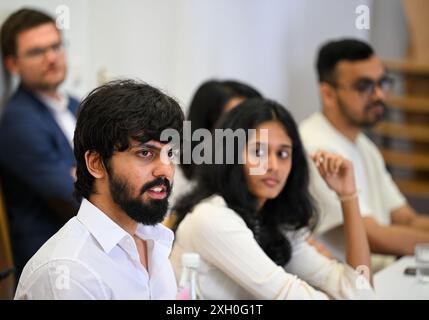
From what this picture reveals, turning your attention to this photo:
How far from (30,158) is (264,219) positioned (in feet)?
2.49

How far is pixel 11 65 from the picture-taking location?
2.36 meters

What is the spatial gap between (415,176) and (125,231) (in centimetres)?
310

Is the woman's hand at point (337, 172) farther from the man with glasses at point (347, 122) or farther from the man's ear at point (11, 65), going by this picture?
the man's ear at point (11, 65)

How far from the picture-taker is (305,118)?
2.21 m

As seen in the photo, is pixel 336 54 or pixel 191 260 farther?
pixel 336 54

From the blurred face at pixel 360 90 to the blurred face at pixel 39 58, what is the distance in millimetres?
867

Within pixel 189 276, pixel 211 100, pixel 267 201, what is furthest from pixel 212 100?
pixel 189 276

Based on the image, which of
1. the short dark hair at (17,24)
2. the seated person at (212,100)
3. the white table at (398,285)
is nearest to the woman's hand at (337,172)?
the white table at (398,285)

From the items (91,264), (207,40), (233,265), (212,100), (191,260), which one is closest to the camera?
(91,264)

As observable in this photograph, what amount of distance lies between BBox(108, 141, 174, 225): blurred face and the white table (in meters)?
0.82

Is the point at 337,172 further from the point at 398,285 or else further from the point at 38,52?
the point at 38,52

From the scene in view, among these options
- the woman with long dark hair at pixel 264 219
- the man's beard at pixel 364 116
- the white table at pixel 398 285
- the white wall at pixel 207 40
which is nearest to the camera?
the woman with long dark hair at pixel 264 219

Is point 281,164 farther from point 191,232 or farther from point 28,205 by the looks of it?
point 28,205

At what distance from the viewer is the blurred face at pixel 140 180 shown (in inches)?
45.4
